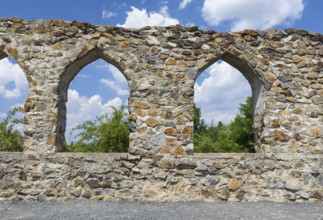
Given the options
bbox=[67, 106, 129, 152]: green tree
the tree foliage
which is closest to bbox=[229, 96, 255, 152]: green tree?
the tree foliage

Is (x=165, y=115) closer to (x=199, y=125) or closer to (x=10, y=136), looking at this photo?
(x=10, y=136)

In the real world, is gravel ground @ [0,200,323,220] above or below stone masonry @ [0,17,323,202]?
below

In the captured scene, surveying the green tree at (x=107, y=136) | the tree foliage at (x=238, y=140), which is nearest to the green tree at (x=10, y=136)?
the green tree at (x=107, y=136)

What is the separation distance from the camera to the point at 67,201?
496 centimetres

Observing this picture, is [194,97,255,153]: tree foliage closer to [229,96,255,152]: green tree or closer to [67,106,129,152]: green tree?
[229,96,255,152]: green tree

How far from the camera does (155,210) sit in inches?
175

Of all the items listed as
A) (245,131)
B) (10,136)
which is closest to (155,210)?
(10,136)

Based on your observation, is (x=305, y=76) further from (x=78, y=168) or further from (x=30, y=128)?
(x=30, y=128)

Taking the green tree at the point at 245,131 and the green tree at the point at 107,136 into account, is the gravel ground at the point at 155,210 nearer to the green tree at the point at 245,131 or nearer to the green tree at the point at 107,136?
the green tree at the point at 107,136

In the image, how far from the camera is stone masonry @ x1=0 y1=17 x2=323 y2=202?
16.8 ft

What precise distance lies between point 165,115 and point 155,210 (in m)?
1.65

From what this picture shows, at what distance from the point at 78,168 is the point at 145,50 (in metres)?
2.38

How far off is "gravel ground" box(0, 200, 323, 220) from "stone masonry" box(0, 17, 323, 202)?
253mm

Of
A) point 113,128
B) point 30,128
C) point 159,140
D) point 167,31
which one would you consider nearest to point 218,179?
point 159,140
